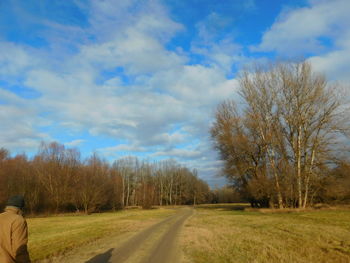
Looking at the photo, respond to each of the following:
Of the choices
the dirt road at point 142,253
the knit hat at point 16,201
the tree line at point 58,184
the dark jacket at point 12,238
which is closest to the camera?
the dark jacket at point 12,238

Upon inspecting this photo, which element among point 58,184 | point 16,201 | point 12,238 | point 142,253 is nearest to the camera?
point 12,238

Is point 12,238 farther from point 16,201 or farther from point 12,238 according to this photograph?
Result: point 16,201

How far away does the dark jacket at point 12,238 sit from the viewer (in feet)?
16.1


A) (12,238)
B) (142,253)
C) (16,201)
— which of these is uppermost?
(16,201)

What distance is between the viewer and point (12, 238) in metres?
4.96

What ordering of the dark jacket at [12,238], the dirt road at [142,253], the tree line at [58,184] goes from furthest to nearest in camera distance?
the tree line at [58,184] < the dirt road at [142,253] < the dark jacket at [12,238]

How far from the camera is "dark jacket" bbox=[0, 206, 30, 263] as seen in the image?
492 cm

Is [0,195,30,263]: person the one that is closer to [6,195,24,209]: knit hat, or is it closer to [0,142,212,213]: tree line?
[6,195,24,209]: knit hat

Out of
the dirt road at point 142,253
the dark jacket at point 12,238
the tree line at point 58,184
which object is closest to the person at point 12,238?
the dark jacket at point 12,238

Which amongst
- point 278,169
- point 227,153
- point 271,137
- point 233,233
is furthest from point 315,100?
point 233,233

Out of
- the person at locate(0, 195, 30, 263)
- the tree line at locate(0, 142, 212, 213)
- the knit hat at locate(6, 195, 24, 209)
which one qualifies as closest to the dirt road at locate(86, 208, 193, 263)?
the person at locate(0, 195, 30, 263)

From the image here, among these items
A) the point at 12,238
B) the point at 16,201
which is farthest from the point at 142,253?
the point at 16,201

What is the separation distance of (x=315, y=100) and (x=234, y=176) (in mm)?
15979

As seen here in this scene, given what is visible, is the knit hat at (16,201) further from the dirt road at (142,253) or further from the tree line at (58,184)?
the tree line at (58,184)
